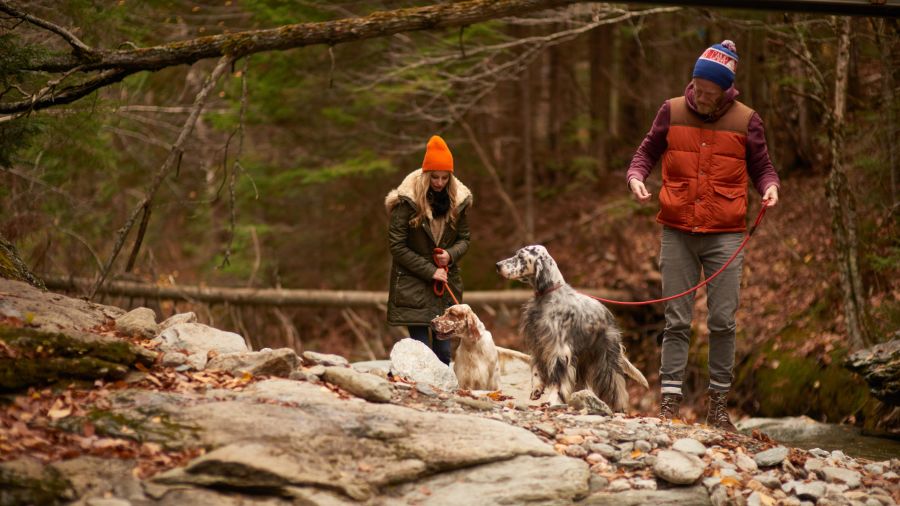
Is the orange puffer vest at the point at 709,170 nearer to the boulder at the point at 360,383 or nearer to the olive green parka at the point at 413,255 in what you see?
the olive green parka at the point at 413,255

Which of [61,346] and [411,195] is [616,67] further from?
[61,346]

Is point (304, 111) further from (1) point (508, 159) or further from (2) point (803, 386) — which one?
(2) point (803, 386)

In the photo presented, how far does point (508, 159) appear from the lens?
19156 millimetres

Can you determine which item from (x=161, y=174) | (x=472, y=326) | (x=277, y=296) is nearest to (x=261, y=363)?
(x=472, y=326)

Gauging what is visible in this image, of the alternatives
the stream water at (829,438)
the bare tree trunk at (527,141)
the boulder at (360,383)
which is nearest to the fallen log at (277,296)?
the bare tree trunk at (527,141)

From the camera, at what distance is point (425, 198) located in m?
7.51

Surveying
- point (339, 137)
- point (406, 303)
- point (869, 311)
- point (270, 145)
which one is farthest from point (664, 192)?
point (270, 145)

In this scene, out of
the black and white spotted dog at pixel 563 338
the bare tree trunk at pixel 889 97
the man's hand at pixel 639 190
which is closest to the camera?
the man's hand at pixel 639 190

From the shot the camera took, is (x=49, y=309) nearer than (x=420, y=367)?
Yes

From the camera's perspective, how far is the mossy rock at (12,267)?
697cm

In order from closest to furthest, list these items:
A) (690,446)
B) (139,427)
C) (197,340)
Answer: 1. (139,427)
2. (690,446)
3. (197,340)

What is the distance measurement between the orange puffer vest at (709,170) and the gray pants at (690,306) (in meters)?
0.18

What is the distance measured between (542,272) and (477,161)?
11.1 metres

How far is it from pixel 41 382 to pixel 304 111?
11654mm
